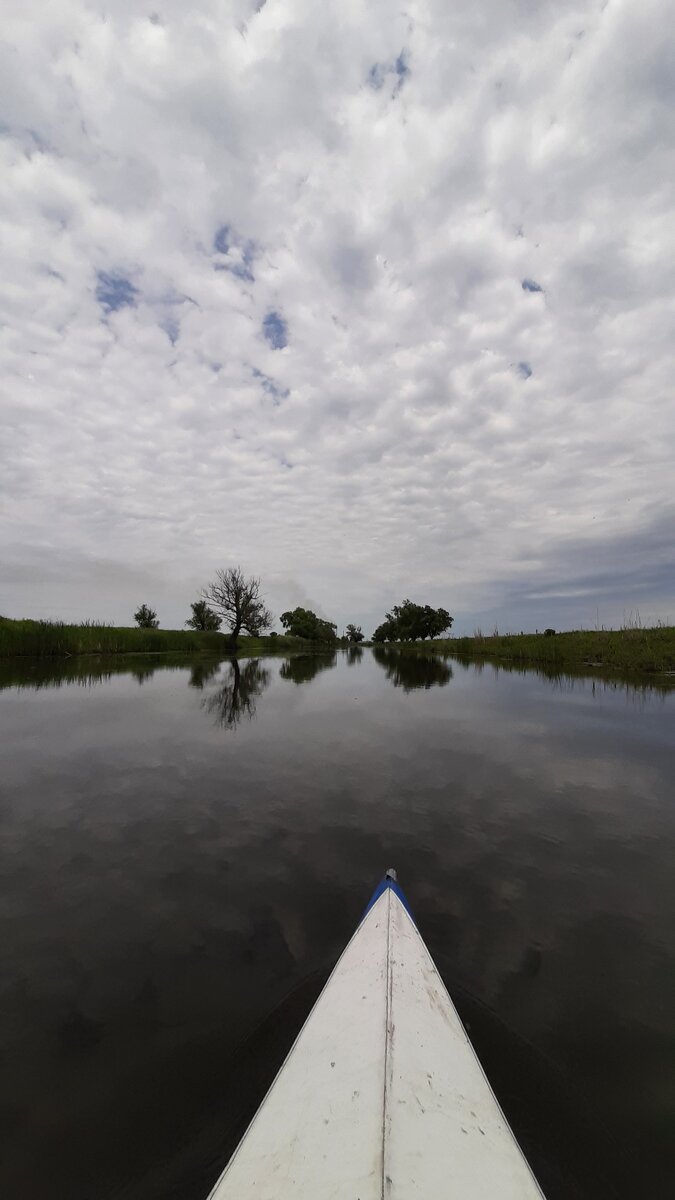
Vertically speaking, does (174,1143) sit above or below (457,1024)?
below

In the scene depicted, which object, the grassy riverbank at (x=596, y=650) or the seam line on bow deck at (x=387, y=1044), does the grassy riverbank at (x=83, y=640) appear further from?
the seam line on bow deck at (x=387, y=1044)

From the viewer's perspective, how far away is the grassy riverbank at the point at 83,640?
32.6 metres

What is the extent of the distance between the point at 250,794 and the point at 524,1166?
551cm

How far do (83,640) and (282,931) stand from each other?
3913cm

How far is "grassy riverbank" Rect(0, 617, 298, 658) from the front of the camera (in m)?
32.6

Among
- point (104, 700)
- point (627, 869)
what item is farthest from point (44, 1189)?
point (104, 700)

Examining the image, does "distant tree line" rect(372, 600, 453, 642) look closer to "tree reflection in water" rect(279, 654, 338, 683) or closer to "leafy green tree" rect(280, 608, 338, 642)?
"leafy green tree" rect(280, 608, 338, 642)

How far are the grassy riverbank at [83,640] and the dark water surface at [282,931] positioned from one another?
28.0 meters

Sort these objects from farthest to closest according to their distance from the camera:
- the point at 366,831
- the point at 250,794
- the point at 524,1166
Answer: the point at 250,794 < the point at 366,831 < the point at 524,1166

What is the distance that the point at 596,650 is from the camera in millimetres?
33031

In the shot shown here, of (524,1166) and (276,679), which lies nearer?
(524,1166)

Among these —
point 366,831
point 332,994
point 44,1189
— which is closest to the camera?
point 44,1189

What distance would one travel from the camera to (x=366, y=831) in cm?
586

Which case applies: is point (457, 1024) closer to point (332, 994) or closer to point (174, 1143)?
point (332, 994)
